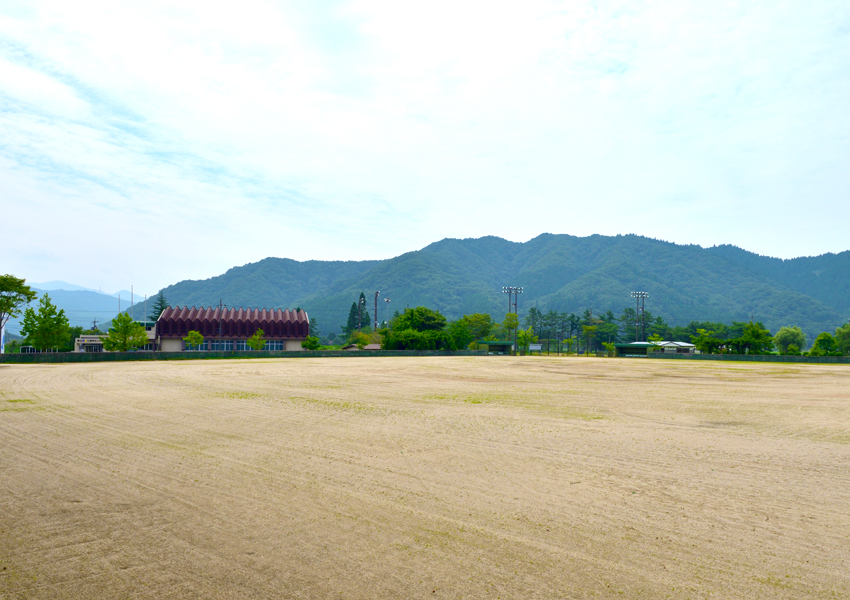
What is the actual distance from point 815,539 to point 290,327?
10275 centimetres

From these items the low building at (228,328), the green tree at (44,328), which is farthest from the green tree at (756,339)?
the green tree at (44,328)

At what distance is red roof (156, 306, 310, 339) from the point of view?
99.7 metres

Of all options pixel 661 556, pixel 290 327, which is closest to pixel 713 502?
pixel 661 556

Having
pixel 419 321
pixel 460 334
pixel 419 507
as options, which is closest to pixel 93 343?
pixel 419 321

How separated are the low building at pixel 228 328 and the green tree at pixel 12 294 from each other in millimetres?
47489

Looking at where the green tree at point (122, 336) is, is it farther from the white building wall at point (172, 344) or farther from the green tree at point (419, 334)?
the green tree at point (419, 334)

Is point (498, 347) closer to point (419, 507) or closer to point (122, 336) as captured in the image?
point (122, 336)

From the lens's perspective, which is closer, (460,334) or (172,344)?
(172,344)

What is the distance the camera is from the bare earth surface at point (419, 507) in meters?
5.52

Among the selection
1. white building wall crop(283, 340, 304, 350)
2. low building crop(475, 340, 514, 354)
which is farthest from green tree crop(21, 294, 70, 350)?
low building crop(475, 340, 514, 354)

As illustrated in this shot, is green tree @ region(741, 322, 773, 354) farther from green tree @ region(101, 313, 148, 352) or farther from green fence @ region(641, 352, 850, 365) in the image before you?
green tree @ region(101, 313, 148, 352)

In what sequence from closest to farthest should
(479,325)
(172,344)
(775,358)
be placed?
(775,358) < (172,344) < (479,325)

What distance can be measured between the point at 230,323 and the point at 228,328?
1.10m

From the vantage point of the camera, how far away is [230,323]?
102 metres
